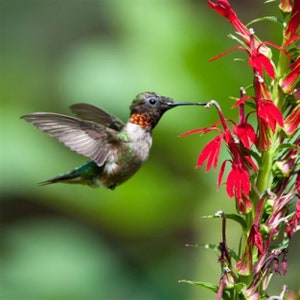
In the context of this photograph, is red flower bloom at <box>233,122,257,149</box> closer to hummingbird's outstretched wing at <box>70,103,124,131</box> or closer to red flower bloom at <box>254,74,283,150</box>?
red flower bloom at <box>254,74,283,150</box>

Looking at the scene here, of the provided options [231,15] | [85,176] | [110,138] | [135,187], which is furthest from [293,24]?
[135,187]

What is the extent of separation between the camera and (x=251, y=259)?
157cm

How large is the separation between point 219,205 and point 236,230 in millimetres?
111

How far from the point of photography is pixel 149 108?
2.34 meters

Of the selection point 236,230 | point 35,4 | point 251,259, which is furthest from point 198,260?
point 35,4

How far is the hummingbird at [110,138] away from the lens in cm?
225

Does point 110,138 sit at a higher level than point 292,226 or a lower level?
higher

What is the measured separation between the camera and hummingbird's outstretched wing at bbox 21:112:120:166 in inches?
85.4

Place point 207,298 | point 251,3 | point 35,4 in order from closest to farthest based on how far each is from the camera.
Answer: point 207,298, point 251,3, point 35,4

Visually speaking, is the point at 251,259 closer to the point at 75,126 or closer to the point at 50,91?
the point at 75,126

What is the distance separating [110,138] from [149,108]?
0.15 meters

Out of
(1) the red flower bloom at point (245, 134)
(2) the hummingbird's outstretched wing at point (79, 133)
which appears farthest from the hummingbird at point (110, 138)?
(1) the red flower bloom at point (245, 134)

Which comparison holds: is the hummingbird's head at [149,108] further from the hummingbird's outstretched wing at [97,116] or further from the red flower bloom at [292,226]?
the red flower bloom at [292,226]

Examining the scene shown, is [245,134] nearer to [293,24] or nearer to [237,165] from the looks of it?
[237,165]
